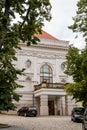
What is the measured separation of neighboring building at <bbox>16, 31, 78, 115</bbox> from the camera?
4953cm

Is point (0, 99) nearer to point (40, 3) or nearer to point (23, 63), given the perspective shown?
point (40, 3)

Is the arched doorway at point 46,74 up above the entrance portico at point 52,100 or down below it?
above

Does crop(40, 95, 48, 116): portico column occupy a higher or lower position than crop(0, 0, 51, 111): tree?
lower

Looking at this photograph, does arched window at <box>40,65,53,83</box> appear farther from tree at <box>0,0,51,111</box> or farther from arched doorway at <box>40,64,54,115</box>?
tree at <box>0,0,51,111</box>

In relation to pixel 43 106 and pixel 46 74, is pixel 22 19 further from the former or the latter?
pixel 46 74

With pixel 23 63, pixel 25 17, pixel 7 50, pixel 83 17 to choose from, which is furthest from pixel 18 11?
pixel 23 63

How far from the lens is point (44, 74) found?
54750 mm

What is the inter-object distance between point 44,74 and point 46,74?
0.40 meters

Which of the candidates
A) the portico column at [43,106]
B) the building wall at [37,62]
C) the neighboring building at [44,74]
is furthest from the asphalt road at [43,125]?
the building wall at [37,62]

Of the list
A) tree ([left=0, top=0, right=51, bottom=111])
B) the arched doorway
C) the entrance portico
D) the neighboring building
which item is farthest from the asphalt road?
the arched doorway

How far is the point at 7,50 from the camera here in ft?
68.5

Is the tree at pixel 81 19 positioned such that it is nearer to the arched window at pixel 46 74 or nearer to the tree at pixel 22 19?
the tree at pixel 22 19

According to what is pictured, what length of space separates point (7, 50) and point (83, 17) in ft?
22.8

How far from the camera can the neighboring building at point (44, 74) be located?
4953 cm
